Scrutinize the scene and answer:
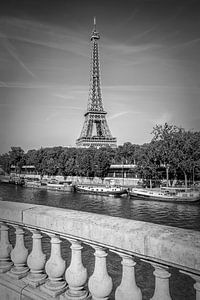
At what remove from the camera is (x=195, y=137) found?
4881cm

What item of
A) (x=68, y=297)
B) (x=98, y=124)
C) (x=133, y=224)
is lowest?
(x=68, y=297)

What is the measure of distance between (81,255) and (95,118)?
85.5 m

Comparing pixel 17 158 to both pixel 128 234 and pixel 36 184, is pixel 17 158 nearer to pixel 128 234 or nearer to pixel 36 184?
pixel 36 184

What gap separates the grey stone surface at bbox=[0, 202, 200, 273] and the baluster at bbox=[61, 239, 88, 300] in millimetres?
148

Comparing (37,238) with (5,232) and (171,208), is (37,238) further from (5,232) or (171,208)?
(171,208)

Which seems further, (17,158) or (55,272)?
(17,158)

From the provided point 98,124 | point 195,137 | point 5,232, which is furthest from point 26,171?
point 5,232

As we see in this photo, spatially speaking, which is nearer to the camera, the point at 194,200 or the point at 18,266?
the point at 18,266

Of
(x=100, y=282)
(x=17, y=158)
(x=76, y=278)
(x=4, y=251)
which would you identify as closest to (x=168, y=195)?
(x=4, y=251)

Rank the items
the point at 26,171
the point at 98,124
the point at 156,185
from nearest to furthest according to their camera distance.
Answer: the point at 156,185 < the point at 98,124 < the point at 26,171

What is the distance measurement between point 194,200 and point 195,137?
583 inches

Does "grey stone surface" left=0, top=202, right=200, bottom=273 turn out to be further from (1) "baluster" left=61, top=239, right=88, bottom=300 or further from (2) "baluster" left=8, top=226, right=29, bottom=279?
(2) "baluster" left=8, top=226, right=29, bottom=279

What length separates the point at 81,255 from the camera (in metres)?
2.45

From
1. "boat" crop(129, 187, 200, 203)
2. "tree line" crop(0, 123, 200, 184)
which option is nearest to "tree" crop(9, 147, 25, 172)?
"tree line" crop(0, 123, 200, 184)
